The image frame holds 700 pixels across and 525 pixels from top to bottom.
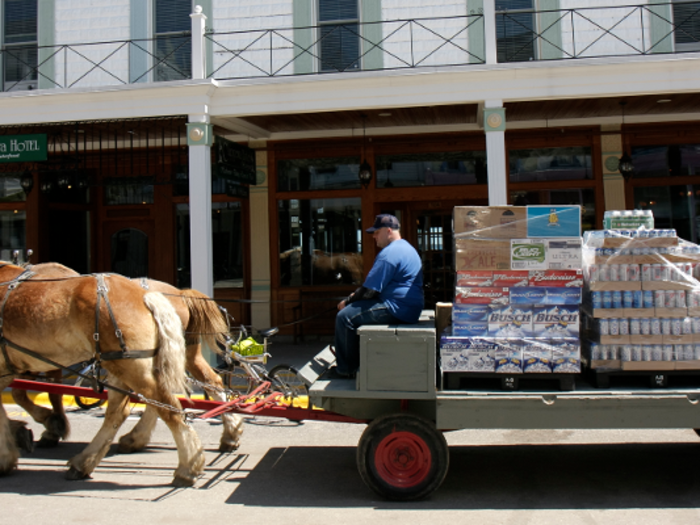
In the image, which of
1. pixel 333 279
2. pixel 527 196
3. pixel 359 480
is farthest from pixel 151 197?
pixel 359 480

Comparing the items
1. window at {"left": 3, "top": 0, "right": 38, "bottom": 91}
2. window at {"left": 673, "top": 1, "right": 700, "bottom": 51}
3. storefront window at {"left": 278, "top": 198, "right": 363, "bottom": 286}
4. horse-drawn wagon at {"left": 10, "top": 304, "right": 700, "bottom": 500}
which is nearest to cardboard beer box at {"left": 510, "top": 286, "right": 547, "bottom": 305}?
horse-drawn wagon at {"left": 10, "top": 304, "right": 700, "bottom": 500}

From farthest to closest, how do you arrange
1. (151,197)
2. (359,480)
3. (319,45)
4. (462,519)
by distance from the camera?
(151,197) < (319,45) < (359,480) < (462,519)

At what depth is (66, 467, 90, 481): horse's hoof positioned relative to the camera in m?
5.25

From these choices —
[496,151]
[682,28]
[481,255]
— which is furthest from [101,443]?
[682,28]

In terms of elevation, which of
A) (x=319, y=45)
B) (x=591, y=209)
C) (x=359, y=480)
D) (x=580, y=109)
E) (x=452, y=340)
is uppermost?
(x=319, y=45)

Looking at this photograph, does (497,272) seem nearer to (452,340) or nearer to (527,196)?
(452,340)

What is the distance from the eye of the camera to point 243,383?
879 cm

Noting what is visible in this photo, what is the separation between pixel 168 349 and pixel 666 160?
984cm

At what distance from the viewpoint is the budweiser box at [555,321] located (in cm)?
A: 464

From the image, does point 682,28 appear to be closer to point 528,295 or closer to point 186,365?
point 528,295

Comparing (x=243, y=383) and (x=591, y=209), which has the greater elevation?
(x=591, y=209)

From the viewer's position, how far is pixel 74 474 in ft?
17.2

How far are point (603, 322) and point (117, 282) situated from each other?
3846 millimetres

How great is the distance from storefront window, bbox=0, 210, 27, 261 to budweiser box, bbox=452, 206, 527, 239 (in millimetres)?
10866
